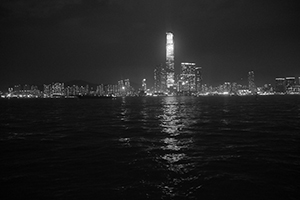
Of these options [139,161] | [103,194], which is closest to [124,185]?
[103,194]

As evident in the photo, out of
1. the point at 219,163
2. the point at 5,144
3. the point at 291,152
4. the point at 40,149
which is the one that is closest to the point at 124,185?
the point at 219,163

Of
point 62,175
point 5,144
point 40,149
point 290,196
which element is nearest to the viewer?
point 290,196

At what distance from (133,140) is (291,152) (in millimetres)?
12466

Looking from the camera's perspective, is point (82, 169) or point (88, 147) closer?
point (82, 169)

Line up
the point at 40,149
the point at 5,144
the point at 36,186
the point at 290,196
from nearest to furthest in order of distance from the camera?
the point at 290,196
the point at 36,186
the point at 40,149
the point at 5,144

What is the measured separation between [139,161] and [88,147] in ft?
18.9

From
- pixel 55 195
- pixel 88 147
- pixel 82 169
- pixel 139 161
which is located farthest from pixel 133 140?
pixel 55 195

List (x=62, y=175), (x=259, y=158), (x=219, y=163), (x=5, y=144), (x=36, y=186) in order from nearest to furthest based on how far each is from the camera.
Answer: (x=36, y=186), (x=62, y=175), (x=219, y=163), (x=259, y=158), (x=5, y=144)

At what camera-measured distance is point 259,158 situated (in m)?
13.4

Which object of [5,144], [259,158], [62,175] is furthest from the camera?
[5,144]

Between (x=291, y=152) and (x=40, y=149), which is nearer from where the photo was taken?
(x=291, y=152)

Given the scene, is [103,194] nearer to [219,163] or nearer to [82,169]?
[82,169]

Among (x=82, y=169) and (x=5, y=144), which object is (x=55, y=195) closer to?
(x=82, y=169)

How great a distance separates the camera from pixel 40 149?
16.7m
